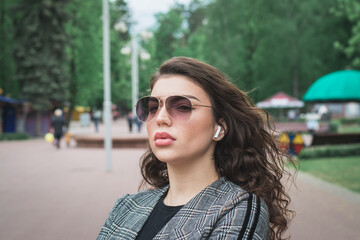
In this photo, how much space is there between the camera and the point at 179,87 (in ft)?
5.92

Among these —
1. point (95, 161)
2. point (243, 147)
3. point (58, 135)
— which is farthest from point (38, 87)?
point (243, 147)

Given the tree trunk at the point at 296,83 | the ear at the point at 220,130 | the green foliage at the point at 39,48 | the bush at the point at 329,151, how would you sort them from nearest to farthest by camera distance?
the ear at the point at 220,130, the bush at the point at 329,151, the green foliage at the point at 39,48, the tree trunk at the point at 296,83

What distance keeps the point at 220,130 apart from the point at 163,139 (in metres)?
0.30

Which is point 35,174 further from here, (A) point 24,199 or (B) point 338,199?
(B) point 338,199

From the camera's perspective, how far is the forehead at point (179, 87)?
5.89 feet

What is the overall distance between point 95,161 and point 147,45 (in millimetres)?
17312

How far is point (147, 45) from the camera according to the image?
29.3 meters

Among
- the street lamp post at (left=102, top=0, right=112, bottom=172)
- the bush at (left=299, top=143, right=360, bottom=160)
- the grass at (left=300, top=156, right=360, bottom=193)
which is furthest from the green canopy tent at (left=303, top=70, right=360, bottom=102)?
the street lamp post at (left=102, top=0, right=112, bottom=172)

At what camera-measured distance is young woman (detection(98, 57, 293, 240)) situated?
1.63 metres

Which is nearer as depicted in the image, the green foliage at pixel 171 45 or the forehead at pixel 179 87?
the forehead at pixel 179 87

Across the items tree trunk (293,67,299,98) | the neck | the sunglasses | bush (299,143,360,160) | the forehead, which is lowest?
bush (299,143,360,160)

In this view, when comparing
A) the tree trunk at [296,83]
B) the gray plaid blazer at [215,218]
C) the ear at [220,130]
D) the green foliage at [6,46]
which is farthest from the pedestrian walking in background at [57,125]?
the tree trunk at [296,83]

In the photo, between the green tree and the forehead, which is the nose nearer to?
the forehead

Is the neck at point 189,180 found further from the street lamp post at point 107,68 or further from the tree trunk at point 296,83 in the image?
the tree trunk at point 296,83
